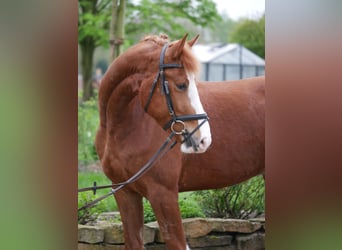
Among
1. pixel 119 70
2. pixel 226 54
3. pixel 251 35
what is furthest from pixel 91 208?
pixel 251 35

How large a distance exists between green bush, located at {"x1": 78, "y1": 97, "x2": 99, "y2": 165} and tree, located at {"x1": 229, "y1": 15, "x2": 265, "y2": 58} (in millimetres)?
2399

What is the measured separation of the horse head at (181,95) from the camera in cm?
310

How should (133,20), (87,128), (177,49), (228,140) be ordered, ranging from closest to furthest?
(177,49), (228,140), (87,128), (133,20)

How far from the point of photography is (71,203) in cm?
274

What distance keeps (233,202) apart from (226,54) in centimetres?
371

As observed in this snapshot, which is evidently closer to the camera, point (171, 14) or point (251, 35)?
point (171, 14)

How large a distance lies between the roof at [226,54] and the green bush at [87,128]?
1.38 metres

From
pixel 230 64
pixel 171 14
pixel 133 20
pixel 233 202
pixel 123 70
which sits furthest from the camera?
pixel 133 20

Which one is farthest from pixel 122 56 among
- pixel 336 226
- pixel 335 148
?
pixel 336 226

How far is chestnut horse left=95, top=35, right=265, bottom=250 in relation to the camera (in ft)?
10.3

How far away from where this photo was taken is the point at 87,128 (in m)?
6.40

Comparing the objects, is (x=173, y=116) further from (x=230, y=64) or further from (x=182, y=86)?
(x=230, y=64)

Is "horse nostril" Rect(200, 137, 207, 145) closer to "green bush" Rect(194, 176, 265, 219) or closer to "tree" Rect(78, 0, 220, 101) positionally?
"green bush" Rect(194, 176, 265, 219)

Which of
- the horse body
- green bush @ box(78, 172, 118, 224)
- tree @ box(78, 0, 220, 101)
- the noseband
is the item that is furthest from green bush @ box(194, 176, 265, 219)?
tree @ box(78, 0, 220, 101)
